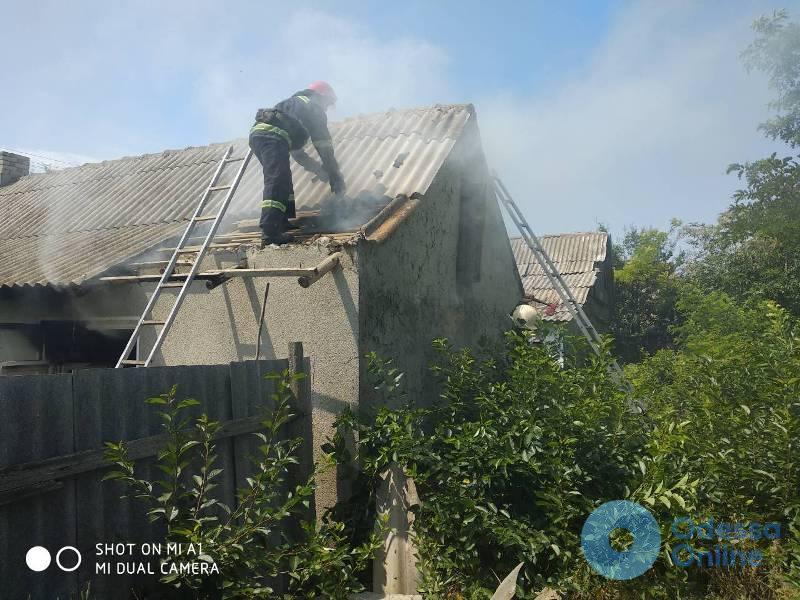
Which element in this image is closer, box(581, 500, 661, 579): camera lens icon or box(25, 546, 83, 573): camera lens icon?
box(25, 546, 83, 573): camera lens icon

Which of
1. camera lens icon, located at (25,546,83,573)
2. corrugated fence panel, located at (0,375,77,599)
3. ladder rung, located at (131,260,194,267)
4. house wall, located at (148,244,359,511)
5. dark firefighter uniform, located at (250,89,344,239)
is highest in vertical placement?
dark firefighter uniform, located at (250,89,344,239)

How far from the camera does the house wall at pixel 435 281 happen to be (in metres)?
5.69

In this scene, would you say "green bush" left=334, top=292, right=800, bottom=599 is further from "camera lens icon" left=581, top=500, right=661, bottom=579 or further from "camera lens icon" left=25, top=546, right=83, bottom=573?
"camera lens icon" left=25, top=546, right=83, bottom=573

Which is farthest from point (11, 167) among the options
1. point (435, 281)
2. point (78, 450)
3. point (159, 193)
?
point (78, 450)

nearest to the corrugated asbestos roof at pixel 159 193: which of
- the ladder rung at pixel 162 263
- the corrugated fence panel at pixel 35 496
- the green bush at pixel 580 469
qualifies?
the ladder rung at pixel 162 263

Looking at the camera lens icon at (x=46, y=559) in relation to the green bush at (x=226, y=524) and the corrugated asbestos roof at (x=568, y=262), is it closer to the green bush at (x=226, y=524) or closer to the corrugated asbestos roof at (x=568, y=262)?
the green bush at (x=226, y=524)

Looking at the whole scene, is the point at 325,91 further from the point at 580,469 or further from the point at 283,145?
the point at 580,469

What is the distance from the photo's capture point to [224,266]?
235 inches

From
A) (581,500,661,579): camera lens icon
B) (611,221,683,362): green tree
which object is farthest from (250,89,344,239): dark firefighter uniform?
(611,221,683,362): green tree

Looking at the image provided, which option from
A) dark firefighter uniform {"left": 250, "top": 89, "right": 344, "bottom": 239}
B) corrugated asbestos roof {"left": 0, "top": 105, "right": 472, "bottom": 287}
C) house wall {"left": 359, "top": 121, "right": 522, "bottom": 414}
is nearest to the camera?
house wall {"left": 359, "top": 121, "right": 522, "bottom": 414}

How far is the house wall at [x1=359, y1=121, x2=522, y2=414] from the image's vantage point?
569 cm

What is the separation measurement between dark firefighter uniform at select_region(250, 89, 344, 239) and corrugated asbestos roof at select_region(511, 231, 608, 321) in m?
13.1

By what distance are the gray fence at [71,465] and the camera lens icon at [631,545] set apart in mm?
2540

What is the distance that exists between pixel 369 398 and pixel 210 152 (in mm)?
7033
